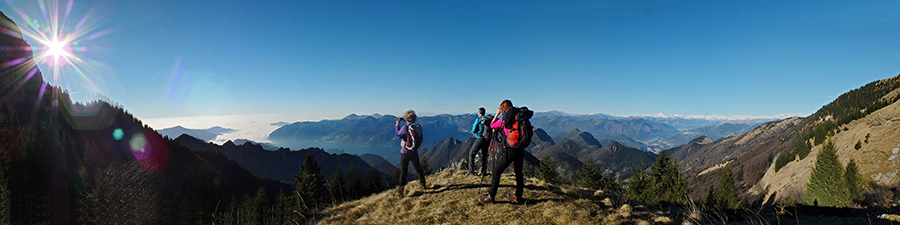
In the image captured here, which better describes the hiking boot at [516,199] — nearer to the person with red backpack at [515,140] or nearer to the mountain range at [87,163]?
the person with red backpack at [515,140]

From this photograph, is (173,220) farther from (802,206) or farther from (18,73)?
(802,206)

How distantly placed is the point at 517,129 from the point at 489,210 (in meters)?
2.28

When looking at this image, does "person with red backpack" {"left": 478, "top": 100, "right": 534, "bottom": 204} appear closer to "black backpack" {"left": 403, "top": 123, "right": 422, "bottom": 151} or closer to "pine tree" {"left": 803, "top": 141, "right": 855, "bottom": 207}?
"black backpack" {"left": 403, "top": 123, "right": 422, "bottom": 151}

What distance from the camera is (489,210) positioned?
738 cm

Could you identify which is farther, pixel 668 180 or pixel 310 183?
pixel 310 183

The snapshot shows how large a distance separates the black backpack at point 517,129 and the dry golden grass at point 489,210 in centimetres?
172

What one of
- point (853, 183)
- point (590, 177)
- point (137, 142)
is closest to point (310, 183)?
point (590, 177)

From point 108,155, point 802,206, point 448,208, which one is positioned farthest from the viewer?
point 108,155

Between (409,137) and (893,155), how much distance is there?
68.8 m

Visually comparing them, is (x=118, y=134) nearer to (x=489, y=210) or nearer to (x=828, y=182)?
(x=489, y=210)

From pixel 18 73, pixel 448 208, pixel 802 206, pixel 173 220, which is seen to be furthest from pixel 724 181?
pixel 18 73

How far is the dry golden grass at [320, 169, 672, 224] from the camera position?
6664 mm

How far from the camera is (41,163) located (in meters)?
69.4

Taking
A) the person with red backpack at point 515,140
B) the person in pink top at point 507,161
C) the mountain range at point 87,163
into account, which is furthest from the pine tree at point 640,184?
the mountain range at point 87,163
